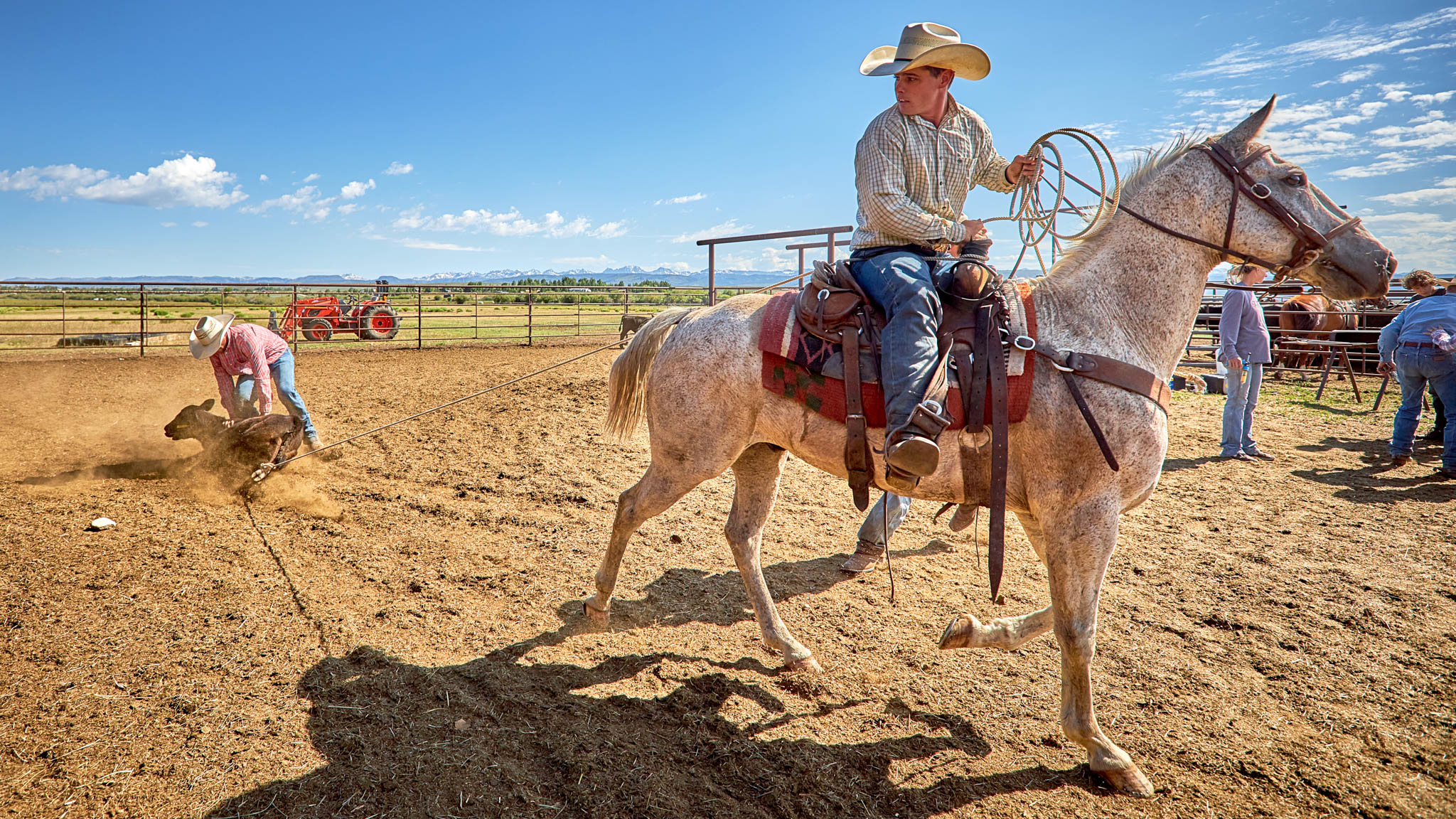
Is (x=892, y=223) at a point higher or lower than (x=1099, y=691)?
higher

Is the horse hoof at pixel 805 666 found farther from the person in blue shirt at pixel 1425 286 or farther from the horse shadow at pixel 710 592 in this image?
the person in blue shirt at pixel 1425 286

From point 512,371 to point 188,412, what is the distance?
6378mm

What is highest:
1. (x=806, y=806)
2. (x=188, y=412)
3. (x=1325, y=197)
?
(x=1325, y=197)

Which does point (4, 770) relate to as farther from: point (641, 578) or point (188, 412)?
point (188, 412)

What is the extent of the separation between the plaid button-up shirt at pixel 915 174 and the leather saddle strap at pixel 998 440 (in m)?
0.49

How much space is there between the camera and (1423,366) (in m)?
7.07

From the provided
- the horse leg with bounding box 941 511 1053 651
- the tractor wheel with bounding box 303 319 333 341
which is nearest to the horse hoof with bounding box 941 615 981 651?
the horse leg with bounding box 941 511 1053 651

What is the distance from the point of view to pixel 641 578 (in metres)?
4.50

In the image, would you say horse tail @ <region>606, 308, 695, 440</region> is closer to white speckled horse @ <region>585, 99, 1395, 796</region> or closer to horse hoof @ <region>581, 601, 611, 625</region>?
white speckled horse @ <region>585, 99, 1395, 796</region>

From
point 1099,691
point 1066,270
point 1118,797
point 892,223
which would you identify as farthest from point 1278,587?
point 892,223

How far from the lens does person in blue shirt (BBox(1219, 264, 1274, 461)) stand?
25.4 feet

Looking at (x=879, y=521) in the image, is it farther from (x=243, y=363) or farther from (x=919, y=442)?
(x=243, y=363)

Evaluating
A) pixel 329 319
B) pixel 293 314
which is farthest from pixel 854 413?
pixel 329 319

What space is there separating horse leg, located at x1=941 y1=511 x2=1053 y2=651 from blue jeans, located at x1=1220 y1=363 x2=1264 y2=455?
6.20m
